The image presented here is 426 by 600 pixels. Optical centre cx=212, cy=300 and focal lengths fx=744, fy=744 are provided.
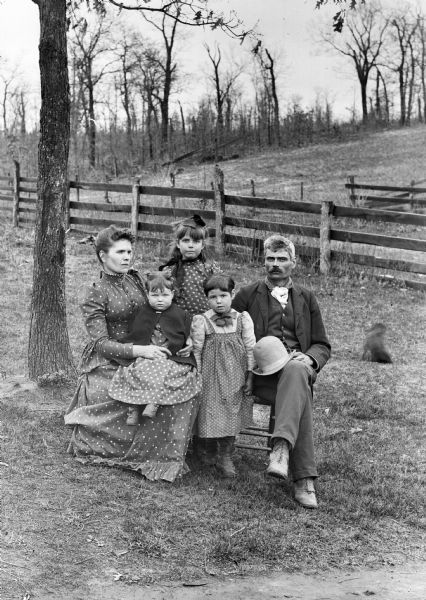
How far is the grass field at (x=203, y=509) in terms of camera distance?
11.6ft

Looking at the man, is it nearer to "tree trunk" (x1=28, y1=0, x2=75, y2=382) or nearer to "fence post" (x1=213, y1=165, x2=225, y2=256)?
"tree trunk" (x1=28, y1=0, x2=75, y2=382)

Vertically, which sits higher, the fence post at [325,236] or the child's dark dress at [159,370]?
the fence post at [325,236]

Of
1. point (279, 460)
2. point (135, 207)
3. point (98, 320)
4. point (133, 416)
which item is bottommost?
point (279, 460)

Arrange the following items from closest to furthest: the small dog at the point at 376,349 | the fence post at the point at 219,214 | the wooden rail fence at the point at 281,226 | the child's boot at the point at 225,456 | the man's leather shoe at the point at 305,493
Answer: the man's leather shoe at the point at 305,493 < the child's boot at the point at 225,456 < the small dog at the point at 376,349 < the wooden rail fence at the point at 281,226 < the fence post at the point at 219,214

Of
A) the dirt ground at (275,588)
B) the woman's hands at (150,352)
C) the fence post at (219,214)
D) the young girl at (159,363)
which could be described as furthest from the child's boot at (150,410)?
the fence post at (219,214)

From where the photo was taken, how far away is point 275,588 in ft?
11.1

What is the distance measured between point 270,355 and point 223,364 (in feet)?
1.01

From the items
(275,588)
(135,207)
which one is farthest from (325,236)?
(275,588)

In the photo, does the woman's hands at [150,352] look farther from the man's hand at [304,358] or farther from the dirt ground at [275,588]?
the dirt ground at [275,588]

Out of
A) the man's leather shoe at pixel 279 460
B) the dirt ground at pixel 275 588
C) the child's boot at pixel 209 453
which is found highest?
the man's leather shoe at pixel 279 460

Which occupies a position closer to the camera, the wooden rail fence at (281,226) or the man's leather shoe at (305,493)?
the man's leather shoe at (305,493)

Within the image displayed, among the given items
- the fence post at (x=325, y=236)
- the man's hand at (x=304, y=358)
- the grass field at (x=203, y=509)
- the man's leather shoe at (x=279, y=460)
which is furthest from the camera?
the fence post at (x=325, y=236)

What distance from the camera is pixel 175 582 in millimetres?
3389

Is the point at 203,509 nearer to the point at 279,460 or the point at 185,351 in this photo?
the point at 279,460
